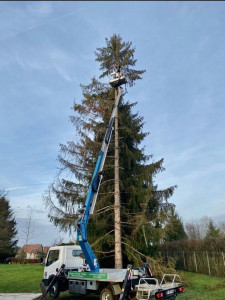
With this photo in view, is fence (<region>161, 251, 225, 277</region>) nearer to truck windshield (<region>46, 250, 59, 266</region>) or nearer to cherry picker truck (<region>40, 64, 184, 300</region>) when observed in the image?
cherry picker truck (<region>40, 64, 184, 300</region>)

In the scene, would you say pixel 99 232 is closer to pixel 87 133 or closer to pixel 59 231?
pixel 59 231

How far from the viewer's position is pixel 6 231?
35156mm

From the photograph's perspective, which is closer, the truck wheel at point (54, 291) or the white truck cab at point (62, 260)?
the truck wheel at point (54, 291)

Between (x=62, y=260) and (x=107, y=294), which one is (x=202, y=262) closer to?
(x=62, y=260)

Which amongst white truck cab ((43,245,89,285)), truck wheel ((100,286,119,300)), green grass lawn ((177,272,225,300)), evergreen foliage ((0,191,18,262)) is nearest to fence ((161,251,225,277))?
green grass lawn ((177,272,225,300))

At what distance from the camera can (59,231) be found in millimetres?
12297

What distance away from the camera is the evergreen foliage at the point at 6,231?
35.5 m

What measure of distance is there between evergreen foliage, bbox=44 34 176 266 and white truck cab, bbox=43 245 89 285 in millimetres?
1973

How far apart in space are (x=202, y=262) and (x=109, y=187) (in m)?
8.40

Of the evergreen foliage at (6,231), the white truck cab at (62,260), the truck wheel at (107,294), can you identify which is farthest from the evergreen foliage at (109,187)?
the evergreen foliage at (6,231)

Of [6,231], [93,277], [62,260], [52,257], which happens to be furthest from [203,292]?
[6,231]

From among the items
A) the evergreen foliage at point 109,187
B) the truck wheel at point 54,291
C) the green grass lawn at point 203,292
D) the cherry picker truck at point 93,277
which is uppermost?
the evergreen foliage at point 109,187

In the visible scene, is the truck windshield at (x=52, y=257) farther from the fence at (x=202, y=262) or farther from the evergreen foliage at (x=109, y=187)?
the fence at (x=202, y=262)

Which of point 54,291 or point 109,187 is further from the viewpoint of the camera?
point 109,187
